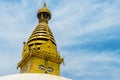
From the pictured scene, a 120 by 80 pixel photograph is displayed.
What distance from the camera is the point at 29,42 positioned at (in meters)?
A: 51.8

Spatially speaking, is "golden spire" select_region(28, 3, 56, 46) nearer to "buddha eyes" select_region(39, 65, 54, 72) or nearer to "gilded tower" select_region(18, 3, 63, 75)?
"gilded tower" select_region(18, 3, 63, 75)

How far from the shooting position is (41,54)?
4753 cm

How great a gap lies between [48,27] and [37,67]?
9632 millimetres

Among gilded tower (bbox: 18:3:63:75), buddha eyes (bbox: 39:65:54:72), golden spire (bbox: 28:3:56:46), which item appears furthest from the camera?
golden spire (bbox: 28:3:56:46)

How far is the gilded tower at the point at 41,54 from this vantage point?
154ft

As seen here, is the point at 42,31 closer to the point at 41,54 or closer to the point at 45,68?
the point at 41,54

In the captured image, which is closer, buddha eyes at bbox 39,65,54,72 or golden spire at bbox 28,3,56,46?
buddha eyes at bbox 39,65,54,72

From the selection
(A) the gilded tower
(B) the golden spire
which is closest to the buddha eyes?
(A) the gilded tower

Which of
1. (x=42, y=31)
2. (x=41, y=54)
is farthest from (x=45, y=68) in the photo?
(x=42, y=31)

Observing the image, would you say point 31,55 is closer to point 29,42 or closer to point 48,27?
point 29,42

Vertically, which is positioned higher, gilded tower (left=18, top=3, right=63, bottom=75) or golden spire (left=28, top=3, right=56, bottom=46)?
golden spire (left=28, top=3, right=56, bottom=46)

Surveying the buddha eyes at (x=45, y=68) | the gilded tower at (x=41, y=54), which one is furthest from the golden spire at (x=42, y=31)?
the buddha eyes at (x=45, y=68)

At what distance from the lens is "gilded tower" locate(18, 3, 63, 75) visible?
4691cm

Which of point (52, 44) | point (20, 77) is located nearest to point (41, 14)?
point (52, 44)
